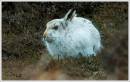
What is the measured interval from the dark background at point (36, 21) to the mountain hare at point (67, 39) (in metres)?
0.45

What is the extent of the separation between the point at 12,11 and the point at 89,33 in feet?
13.6

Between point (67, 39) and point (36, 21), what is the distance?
348 cm

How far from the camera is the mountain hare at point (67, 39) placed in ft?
41.3

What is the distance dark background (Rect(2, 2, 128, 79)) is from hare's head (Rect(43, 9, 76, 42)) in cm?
70

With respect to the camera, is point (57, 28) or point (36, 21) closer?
point (57, 28)

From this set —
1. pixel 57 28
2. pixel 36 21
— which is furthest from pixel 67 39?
pixel 36 21

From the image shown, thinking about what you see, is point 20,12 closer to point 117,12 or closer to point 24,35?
point 24,35

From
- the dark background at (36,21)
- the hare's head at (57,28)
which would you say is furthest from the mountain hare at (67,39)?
the dark background at (36,21)

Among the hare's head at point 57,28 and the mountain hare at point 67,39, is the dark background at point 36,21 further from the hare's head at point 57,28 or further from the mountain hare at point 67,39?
the hare's head at point 57,28

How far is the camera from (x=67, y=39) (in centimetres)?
1277

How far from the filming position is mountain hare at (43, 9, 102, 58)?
12.6 m

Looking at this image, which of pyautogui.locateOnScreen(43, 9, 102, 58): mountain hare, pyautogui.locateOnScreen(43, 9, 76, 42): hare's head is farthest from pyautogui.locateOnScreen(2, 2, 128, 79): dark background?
pyautogui.locateOnScreen(43, 9, 76, 42): hare's head

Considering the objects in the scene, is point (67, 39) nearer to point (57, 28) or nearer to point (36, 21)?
point (57, 28)

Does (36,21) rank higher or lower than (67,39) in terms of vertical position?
higher
